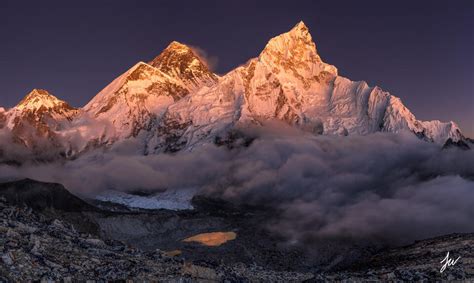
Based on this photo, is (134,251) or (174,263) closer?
(174,263)

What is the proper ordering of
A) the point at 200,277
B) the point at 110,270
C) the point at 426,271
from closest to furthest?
the point at 110,270
the point at 200,277
the point at 426,271

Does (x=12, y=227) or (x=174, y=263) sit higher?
(x=12, y=227)

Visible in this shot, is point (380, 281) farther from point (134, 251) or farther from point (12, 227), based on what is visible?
point (12, 227)

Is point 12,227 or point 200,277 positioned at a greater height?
point 12,227

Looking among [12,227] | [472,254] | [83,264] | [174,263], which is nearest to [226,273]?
[174,263]

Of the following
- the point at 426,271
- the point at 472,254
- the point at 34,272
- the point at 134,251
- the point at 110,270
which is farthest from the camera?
the point at 472,254

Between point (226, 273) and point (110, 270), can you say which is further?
point (226, 273)

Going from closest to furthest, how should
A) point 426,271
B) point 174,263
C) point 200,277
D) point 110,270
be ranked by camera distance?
point 110,270 → point 200,277 → point 174,263 → point 426,271

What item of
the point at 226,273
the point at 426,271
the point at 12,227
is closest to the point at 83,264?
the point at 12,227

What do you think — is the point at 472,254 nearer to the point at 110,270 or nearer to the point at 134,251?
the point at 134,251
